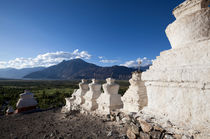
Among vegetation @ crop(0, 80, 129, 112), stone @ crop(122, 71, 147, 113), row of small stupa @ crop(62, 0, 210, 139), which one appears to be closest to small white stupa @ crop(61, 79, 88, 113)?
vegetation @ crop(0, 80, 129, 112)

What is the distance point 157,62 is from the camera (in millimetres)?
4230

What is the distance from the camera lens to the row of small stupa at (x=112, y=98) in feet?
19.6

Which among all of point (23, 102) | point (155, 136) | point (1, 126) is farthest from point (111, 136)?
point (23, 102)

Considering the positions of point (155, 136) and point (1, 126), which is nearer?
point (155, 136)

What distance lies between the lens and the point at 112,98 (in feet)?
22.9

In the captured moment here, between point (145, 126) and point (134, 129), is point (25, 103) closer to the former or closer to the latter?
point (134, 129)

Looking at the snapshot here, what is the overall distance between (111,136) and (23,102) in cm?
954

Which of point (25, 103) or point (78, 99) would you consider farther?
point (25, 103)

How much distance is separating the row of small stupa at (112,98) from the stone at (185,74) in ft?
5.58

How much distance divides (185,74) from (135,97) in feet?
10.1

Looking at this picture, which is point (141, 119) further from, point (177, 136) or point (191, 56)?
point (191, 56)

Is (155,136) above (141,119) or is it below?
below

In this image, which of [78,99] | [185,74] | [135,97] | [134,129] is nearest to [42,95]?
[78,99]

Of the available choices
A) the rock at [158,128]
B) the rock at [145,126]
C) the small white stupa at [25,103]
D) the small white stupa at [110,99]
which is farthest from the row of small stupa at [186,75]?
the small white stupa at [25,103]
